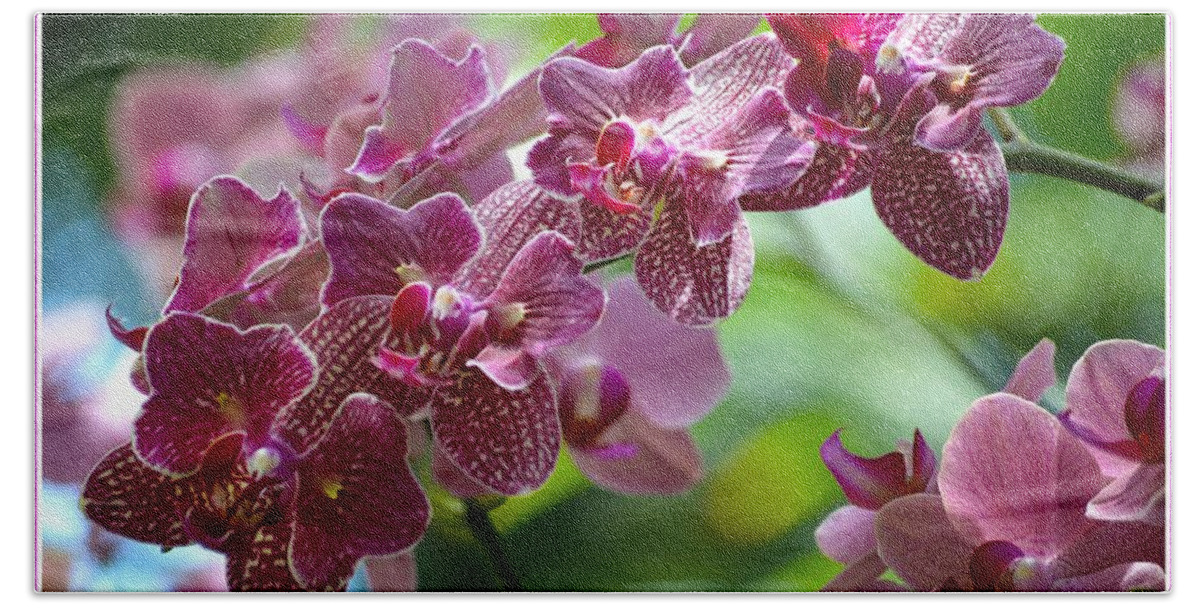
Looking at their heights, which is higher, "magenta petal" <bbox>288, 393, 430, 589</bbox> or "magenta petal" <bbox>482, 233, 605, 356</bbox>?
"magenta petal" <bbox>482, 233, 605, 356</bbox>

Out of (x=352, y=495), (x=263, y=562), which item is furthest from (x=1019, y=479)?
(x=263, y=562)

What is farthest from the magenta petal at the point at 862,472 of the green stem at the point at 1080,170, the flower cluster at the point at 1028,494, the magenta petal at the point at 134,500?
the magenta petal at the point at 134,500

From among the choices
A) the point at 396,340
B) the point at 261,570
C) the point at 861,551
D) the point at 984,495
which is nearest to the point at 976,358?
the point at 984,495

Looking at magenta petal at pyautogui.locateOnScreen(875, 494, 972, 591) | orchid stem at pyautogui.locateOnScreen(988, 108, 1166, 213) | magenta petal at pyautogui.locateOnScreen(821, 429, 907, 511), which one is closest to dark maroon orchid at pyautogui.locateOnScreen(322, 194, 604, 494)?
magenta petal at pyautogui.locateOnScreen(821, 429, 907, 511)

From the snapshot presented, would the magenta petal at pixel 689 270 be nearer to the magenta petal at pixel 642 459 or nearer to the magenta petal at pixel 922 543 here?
the magenta petal at pixel 642 459

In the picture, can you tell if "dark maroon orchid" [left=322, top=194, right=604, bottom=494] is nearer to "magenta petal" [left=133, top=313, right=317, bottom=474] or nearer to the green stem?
"magenta petal" [left=133, top=313, right=317, bottom=474]

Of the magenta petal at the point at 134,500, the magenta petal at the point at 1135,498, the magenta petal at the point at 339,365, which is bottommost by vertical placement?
the magenta petal at the point at 1135,498
